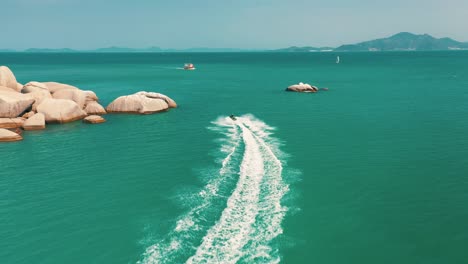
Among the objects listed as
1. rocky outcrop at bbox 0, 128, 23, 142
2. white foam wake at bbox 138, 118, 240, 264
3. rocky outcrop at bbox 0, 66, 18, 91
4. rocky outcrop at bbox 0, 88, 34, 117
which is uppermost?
rocky outcrop at bbox 0, 66, 18, 91

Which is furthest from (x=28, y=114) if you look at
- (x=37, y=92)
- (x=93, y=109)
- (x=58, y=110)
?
(x=93, y=109)

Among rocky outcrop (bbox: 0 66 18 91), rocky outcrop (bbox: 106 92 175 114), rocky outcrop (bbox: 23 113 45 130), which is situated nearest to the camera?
rocky outcrop (bbox: 23 113 45 130)

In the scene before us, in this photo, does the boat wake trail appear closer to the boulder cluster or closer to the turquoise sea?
the turquoise sea

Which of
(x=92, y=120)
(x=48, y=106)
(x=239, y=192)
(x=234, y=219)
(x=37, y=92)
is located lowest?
(x=234, y=219)

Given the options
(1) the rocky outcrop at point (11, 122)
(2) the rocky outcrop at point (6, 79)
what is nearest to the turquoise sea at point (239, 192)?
(1) the rocky outcrop at point (11, 122)

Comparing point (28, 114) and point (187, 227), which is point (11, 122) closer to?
point (28, 114)

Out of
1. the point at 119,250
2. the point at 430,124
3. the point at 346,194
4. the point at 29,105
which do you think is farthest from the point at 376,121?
the point at 29,105

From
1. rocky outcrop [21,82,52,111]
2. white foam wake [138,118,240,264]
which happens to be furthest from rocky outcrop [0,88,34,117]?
white foam wake [138,118,240,264]

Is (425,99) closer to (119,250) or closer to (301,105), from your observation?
(301,105)
